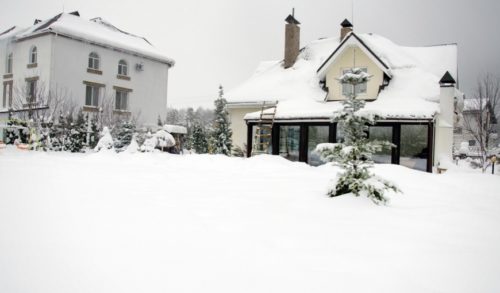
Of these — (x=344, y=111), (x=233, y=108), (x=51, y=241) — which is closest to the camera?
(x=51, y=241)

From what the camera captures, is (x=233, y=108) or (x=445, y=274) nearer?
(x=445, y=274)

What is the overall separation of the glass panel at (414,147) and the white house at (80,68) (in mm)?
18326

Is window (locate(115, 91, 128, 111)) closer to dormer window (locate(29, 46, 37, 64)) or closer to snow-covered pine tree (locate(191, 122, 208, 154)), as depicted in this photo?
dormer window (locate(29, 46, 37, 64))

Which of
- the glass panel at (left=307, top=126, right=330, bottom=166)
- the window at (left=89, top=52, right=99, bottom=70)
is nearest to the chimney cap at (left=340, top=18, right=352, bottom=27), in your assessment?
the glass panel at (left=307, top=126, right=330, bottom=166)

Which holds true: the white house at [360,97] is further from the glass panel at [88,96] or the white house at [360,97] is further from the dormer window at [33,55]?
the dormer window at [33,55]

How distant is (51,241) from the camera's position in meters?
3.35

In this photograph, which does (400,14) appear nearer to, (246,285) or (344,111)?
(344,111)

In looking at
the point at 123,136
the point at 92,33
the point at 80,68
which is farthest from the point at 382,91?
the point at 92,33

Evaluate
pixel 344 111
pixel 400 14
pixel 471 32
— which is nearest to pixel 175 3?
pixel 400 14

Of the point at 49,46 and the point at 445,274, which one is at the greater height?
the point at 49,46

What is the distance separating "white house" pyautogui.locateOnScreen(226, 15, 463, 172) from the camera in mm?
13461

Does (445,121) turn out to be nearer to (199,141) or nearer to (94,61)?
(199,141)

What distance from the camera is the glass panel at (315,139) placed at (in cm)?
1497

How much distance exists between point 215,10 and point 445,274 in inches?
2498
